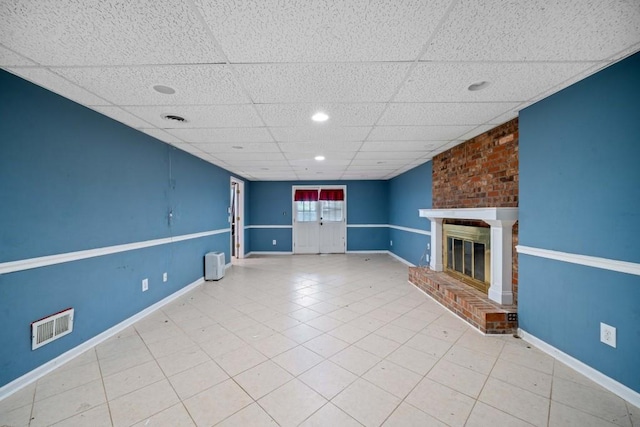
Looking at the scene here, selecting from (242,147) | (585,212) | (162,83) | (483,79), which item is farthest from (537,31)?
(242,147)

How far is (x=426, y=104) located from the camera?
2293mm

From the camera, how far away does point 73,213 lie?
222 cm

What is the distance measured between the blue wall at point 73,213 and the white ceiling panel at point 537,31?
2.99 metres

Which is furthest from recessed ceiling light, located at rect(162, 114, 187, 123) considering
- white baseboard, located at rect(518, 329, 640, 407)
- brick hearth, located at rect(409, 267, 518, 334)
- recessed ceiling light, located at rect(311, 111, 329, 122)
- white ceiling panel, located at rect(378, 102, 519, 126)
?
white baseboard, located at rect(518, 329, 640, 407)

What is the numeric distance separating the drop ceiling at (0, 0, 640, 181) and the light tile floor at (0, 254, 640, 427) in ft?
7.51

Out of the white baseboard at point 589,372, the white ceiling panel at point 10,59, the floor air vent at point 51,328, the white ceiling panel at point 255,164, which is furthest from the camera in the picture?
the white ceiling panel at point 255,164

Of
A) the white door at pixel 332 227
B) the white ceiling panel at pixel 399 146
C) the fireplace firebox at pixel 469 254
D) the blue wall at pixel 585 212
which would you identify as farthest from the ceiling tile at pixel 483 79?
the white door at pixel 332 227

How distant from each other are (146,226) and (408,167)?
507 cm

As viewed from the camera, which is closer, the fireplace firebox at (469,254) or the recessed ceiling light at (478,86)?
the recessed ceiling light at (478,86)

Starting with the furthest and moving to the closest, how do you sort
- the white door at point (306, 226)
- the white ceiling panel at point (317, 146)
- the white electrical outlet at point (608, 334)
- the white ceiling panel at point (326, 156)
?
the white door at point (306, 226)
the white ceiling panel at point (326, 156)
the white ceiling panel at point (317, 146)
the white electrical outlet at point (608, 334)

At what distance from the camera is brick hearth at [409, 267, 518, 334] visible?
255 cm

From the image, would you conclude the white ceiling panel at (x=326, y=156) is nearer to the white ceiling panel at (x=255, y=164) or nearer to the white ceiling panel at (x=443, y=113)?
the white ceiling panel at (x=255, y=164)

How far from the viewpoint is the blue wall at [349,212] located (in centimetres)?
771

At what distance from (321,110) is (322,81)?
0.53 m
